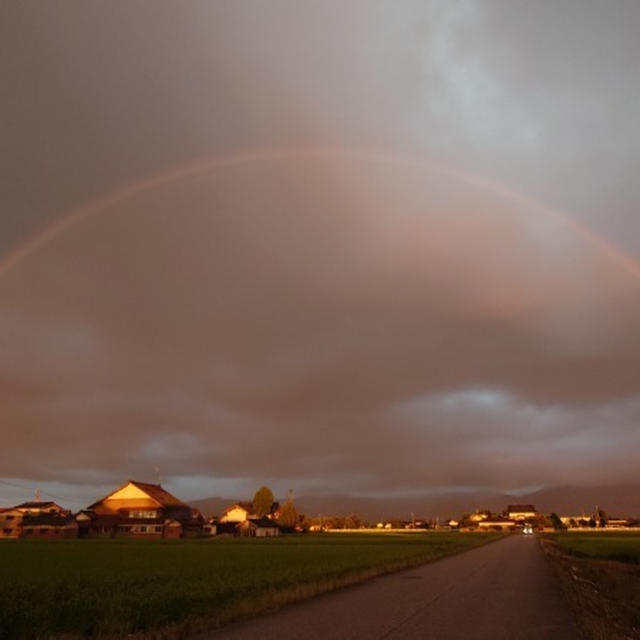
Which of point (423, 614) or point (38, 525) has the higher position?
point (38, 525)

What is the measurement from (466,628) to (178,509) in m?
119

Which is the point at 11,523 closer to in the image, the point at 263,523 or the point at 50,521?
the point at 50,521

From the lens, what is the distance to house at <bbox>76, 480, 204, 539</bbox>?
372 ft

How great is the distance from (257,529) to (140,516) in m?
23.8

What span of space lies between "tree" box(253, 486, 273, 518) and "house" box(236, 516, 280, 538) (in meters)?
34.2

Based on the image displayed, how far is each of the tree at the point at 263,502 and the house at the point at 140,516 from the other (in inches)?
1637

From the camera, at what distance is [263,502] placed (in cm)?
17412

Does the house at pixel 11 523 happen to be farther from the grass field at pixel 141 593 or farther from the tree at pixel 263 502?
the grass field at pixel 141 593

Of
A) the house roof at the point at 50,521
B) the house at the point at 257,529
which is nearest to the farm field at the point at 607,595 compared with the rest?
the house at the point at 257,529

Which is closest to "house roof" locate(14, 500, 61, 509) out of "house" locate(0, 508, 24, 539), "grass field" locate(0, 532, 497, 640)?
"house" locate(0, 508, 24, 539)

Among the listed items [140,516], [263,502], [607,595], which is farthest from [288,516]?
[607,595]

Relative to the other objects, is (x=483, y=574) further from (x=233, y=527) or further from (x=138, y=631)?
(x=233, y=527)

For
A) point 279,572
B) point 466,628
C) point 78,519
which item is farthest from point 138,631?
point 78,519

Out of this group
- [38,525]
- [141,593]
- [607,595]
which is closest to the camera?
[141,593]
